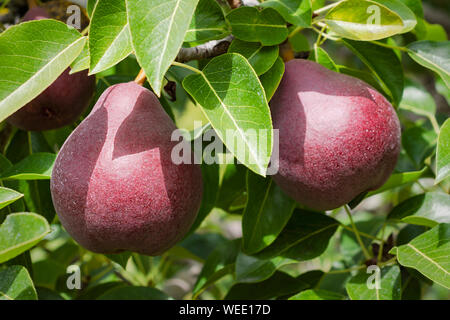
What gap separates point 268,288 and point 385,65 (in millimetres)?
561

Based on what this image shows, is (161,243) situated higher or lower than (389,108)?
lower

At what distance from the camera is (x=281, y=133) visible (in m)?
1.04

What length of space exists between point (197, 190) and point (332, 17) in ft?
1.31

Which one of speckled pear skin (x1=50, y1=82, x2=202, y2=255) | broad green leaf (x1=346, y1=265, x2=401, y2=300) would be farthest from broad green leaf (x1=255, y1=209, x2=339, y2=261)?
speckled pear skin (x1=50, y1=82, x2=202, y2=255)

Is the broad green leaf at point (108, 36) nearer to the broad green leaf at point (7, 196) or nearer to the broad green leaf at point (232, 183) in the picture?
the broad green leaf at point (7, 196)

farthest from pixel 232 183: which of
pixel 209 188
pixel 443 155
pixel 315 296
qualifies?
pixel 443 155

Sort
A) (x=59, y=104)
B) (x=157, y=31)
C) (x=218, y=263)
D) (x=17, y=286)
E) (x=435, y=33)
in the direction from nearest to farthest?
(x=157, y=31)
(x=17, y=286)
(x=59, y=104)
(x=218, y=263)
(x=435, y=33)

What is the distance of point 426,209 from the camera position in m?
1.25

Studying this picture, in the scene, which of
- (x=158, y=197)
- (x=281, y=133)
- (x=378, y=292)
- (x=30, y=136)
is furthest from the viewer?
(x=30, y=136)

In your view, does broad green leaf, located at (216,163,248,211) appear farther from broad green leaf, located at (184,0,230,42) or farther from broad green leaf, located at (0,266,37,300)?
broad green leaf, located at (0,266,37,300)

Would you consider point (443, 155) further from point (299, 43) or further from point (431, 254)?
point (299, 43)

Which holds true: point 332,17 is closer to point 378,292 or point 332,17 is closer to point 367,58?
point 367,58

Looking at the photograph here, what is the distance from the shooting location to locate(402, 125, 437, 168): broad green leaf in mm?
1460
